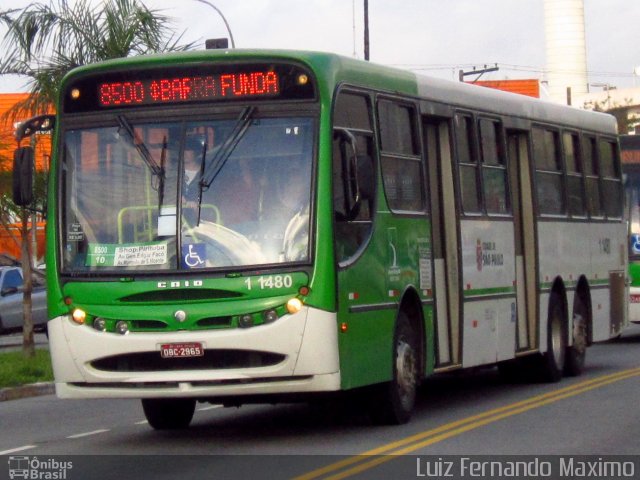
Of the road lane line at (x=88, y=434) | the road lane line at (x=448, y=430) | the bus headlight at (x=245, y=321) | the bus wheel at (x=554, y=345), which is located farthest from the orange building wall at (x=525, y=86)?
the bus headlight at (x=245, y=321)

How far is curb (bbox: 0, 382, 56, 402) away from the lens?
18.4 meters

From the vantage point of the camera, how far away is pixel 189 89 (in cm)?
1234

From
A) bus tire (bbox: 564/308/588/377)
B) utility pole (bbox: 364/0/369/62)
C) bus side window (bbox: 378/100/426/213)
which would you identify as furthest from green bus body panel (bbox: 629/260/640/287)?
utility pole (bbox: 364/0/369/62)

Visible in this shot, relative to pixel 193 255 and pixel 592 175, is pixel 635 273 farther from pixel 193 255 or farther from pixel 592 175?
pixel 193 255

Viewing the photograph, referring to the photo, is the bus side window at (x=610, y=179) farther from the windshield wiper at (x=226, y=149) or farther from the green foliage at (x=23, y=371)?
the windshield wiper at (x=226, y=149)

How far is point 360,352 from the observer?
40.3ft

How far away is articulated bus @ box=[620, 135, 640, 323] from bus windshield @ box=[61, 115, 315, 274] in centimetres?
1493

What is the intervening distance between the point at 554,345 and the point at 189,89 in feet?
23.2

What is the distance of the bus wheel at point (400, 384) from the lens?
42.7ft

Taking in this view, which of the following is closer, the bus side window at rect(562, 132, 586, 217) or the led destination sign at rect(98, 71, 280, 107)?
the led destination sign at rect(98, 71, 280, 107)

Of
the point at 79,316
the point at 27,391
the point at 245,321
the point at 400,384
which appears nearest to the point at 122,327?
the point at 79,316

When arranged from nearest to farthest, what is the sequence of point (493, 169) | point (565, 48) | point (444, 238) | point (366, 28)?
point (444, 238), point (493, 169), point (366, 28), point (565, 48)

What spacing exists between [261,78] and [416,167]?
91.7 inches

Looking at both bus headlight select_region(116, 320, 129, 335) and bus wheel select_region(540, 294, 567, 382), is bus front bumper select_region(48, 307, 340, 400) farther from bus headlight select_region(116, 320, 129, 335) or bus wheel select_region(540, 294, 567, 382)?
bus wheel select_region(540, 294, 567, 382)
